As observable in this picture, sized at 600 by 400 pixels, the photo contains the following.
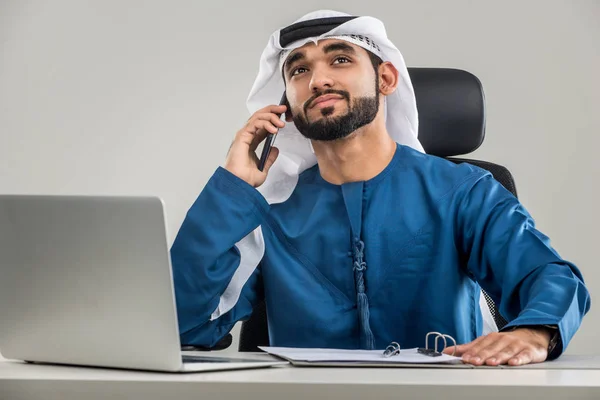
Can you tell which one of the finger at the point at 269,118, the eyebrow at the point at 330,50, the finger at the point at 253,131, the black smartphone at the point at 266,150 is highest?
the eyebrow at the point at 330,50

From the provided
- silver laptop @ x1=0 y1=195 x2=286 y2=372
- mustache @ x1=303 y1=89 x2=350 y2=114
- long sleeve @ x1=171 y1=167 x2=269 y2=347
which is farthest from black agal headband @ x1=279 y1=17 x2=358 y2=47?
silver laptop @ x1=0 y1=195 x2=286 y2=372

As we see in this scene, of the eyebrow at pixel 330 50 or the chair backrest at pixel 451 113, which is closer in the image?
the eyebrow at pixel 330 50

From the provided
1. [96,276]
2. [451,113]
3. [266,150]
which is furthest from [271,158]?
[96,276]

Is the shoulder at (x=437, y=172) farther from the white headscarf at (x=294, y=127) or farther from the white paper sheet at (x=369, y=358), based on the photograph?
the white paper sheet at (x=369, y=358)

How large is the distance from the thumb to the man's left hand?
0.78 metres

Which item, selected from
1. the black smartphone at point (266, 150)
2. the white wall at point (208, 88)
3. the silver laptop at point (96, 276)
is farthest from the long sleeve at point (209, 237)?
the white wall at point (208, 88)

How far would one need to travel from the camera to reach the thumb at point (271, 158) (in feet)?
6.23

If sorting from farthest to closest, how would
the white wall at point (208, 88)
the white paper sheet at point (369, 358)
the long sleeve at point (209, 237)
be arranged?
the white wall at point (208, 88), the long sleeve at point (209, 237), the white paper sheet at point (369, 358)

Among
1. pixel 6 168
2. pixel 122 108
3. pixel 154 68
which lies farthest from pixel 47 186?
pixel 154 68

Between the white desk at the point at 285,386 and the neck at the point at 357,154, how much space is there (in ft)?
3.58

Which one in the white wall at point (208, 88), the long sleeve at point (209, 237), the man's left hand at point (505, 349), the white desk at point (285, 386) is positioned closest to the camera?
the white desk at point (285, 386)

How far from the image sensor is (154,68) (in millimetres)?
3305

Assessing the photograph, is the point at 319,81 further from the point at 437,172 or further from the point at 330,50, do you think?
the point at 437,172

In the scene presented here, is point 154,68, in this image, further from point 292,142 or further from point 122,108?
point 292,142
